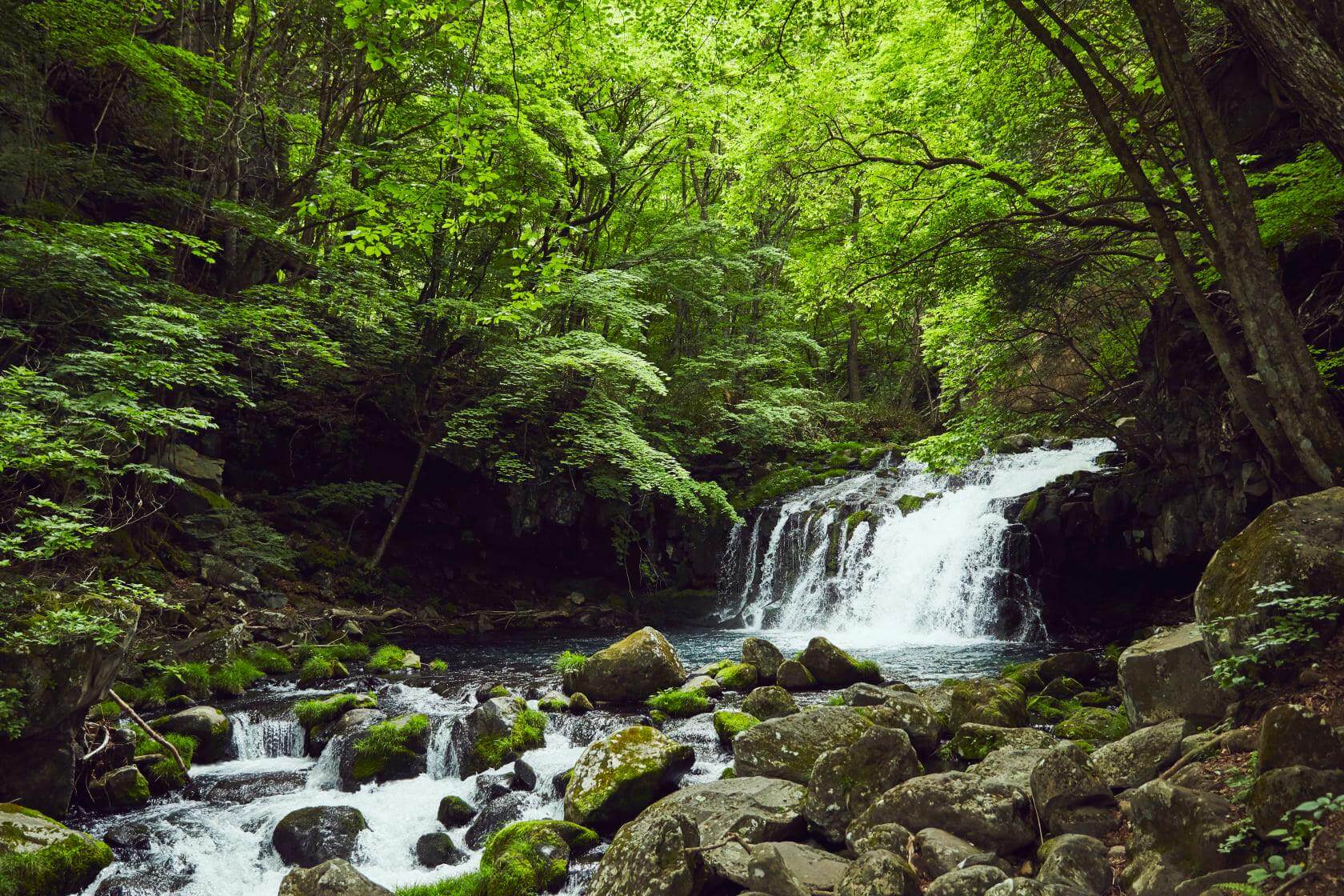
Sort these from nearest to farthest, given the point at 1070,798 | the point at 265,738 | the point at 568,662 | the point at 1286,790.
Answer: the point at 1286,790 → the point at 1070,798 → the point at 265,738 → the point at 568,662

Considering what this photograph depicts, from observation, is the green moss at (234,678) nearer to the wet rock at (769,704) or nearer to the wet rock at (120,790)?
the wet rock at (120,790)

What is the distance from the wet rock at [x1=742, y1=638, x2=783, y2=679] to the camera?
10.2 m

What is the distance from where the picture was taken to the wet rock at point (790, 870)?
13.9 ft

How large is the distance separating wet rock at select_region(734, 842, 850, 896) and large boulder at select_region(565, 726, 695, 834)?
5.51 ft

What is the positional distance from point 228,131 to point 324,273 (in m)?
2.86

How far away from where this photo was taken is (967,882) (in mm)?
3717

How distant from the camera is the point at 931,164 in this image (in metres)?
7.50

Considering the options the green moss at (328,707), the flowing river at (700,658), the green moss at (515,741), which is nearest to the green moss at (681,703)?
the flowing river at (700,658)

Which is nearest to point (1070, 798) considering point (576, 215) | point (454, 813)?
point (454, 813)

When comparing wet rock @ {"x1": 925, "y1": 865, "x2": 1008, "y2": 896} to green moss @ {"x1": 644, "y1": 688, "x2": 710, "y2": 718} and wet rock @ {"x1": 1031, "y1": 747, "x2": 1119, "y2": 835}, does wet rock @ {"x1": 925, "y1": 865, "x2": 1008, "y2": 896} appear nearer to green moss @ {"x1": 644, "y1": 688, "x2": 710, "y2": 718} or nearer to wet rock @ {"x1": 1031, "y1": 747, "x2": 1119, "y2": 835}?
wet rock @ {"x1": 1031, "y1": 747, "x2": 1119, "y2": 835}

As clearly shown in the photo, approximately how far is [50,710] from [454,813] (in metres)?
3.27

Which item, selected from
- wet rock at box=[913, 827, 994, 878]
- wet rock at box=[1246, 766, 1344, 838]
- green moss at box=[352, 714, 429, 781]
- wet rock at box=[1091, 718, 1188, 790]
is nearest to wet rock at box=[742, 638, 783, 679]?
green moss at box=[352, 714, 429, 781]

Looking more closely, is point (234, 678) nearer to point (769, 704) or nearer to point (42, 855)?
point (42, 855)

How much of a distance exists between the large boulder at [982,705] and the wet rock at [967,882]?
321cm
